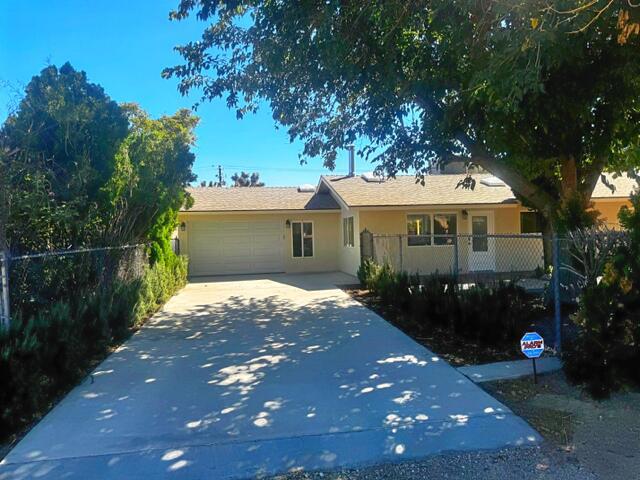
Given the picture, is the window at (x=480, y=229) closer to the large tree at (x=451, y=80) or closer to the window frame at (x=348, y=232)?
the window frame at (x=348, y=232)

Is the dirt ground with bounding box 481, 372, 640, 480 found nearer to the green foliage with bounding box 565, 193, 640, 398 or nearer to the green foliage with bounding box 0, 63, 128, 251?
the green foliage with bounding box 565, 193, 640, 398

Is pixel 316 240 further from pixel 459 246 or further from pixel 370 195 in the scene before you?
pixel 459 246

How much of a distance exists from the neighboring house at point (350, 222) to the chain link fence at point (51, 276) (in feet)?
29.2

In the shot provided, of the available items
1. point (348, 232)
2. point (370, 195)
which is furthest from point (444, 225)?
point (348, 232)

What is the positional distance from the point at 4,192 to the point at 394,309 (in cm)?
711

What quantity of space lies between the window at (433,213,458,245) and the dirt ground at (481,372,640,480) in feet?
40.5

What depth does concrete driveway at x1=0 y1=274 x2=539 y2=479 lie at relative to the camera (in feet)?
12.2

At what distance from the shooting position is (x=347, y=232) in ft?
61.5

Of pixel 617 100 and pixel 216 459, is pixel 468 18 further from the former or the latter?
pixel 216 459

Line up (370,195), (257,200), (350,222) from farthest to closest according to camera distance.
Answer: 1. (257,200)
2. (350,222)
3. (370,195)

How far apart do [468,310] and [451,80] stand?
372 centimetres

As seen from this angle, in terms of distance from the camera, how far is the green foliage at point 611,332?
4719 millimetres

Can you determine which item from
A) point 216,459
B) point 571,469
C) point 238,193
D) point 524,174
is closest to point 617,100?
point 524,174

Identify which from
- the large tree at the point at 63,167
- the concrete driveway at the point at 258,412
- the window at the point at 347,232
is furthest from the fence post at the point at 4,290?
the window at the point at 347,232
